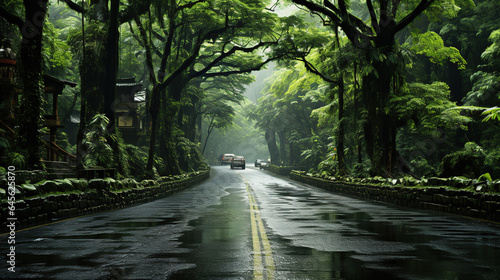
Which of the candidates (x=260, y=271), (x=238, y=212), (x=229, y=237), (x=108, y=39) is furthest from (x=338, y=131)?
(x=260, y=271)

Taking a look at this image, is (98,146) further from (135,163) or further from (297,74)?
(297,74)

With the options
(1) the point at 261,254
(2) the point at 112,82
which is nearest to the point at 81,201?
(1) the point at 261,254

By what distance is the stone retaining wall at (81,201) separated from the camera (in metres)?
12.6

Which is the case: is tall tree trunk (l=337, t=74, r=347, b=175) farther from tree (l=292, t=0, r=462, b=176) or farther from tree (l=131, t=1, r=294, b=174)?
tree (l=131, t=1, r=294, b=174)

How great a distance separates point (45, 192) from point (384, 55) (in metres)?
18.1

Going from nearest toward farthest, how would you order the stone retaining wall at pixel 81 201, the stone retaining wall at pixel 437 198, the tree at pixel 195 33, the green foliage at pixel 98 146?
the stone retaining wall at pixel 81 201 → the stone retaining wall at pixel 437 198 → the green foliage at pixel 98 146 → the tree at pixel 195 33

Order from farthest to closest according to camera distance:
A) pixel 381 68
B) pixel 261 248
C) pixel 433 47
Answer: pixel 433 47, pixel 381 68, pixel 261 248

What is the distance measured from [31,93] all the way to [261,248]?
488 inches

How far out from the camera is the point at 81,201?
53.9ft

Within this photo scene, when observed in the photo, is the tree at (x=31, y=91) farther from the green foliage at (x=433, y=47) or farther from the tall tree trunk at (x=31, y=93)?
the green foliage at (x=433, y=47)

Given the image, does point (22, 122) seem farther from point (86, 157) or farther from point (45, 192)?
point (86, 157)

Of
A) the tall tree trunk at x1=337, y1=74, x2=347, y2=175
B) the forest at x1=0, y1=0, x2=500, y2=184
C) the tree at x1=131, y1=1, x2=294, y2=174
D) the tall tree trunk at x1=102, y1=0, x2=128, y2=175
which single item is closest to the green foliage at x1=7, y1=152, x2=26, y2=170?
the forest at x1=0, y1=0, x2=500, y2=184

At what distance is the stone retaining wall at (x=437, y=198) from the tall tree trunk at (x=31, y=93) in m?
14.4

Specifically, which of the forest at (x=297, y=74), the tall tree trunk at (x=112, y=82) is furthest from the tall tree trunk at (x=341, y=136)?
the tall tree trunk at (x=112, y=82)
